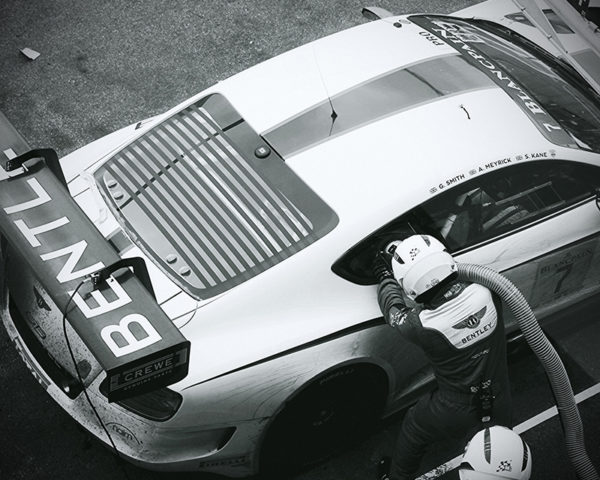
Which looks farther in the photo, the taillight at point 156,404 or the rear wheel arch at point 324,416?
the rear wheel arch at point 324,416

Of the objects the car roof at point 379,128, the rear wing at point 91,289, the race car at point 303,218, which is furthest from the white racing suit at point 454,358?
the rear wing at point 91,289

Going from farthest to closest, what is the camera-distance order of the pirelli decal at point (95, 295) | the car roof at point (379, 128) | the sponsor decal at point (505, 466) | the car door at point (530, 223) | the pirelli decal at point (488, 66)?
the pirelli decal at point (488, 66), the car door at point (530, 223), the car roof at point (379, 128), the sponsor decal at point (505, 466), the pirelli decal at point (95, 295)

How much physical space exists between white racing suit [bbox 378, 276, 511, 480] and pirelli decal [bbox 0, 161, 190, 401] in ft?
4.04

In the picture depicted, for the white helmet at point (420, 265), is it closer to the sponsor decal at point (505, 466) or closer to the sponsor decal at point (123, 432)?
the sponsor decal at point (505, 466)

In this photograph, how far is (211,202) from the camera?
3.98 meters

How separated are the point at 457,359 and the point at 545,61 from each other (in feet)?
7.56

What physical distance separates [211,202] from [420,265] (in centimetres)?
112

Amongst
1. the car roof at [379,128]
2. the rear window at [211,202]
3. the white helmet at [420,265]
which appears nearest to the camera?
the white helmet at [420,265]

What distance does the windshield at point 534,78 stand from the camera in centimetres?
437

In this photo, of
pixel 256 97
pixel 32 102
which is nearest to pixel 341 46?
pixel 256 97

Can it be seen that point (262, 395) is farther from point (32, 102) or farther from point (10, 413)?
point (32, 102)

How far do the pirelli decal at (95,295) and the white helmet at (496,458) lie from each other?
132 cm

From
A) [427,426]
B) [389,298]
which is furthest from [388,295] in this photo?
[427,426]

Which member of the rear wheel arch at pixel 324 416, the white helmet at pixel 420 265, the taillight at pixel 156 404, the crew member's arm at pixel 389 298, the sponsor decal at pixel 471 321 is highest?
the taillight at pixel 156 404
